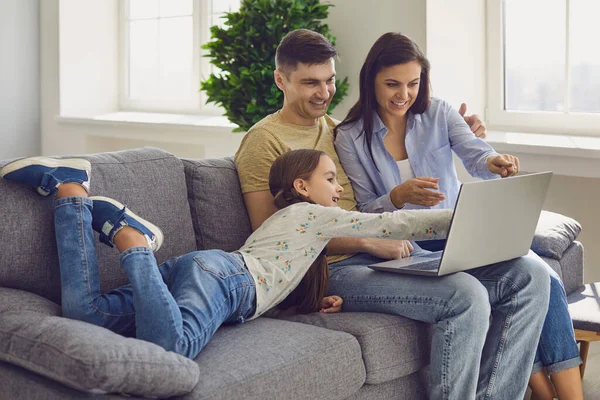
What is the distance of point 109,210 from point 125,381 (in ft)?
1.92

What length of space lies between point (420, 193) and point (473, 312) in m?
0.36

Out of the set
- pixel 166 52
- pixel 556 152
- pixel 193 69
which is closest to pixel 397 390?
pixel 556 152

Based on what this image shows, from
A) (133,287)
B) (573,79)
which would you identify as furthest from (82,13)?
(133,287)

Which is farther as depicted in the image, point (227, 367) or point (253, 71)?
point (253, 71)

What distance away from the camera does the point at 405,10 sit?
3.69m

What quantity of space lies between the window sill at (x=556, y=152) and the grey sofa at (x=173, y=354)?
0.50 metres

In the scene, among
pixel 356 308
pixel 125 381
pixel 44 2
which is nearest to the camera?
pixel 125 381

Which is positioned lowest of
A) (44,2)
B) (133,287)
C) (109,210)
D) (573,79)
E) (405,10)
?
(133,287)

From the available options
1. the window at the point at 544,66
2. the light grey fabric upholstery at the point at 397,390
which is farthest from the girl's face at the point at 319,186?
the window at the point at 544,66

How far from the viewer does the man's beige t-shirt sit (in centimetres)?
247

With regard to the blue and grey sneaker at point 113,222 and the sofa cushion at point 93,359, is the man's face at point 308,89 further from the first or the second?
the sofa cushion at point 93,359

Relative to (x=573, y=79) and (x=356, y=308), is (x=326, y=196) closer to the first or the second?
(x=356, y=308)

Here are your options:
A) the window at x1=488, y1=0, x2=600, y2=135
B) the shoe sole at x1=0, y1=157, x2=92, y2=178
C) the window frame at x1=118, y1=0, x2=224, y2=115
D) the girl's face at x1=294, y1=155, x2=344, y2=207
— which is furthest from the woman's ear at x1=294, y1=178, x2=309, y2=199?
the window frame at x1=118, y1=0, x2=224, y2=115

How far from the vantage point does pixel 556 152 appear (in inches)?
130
